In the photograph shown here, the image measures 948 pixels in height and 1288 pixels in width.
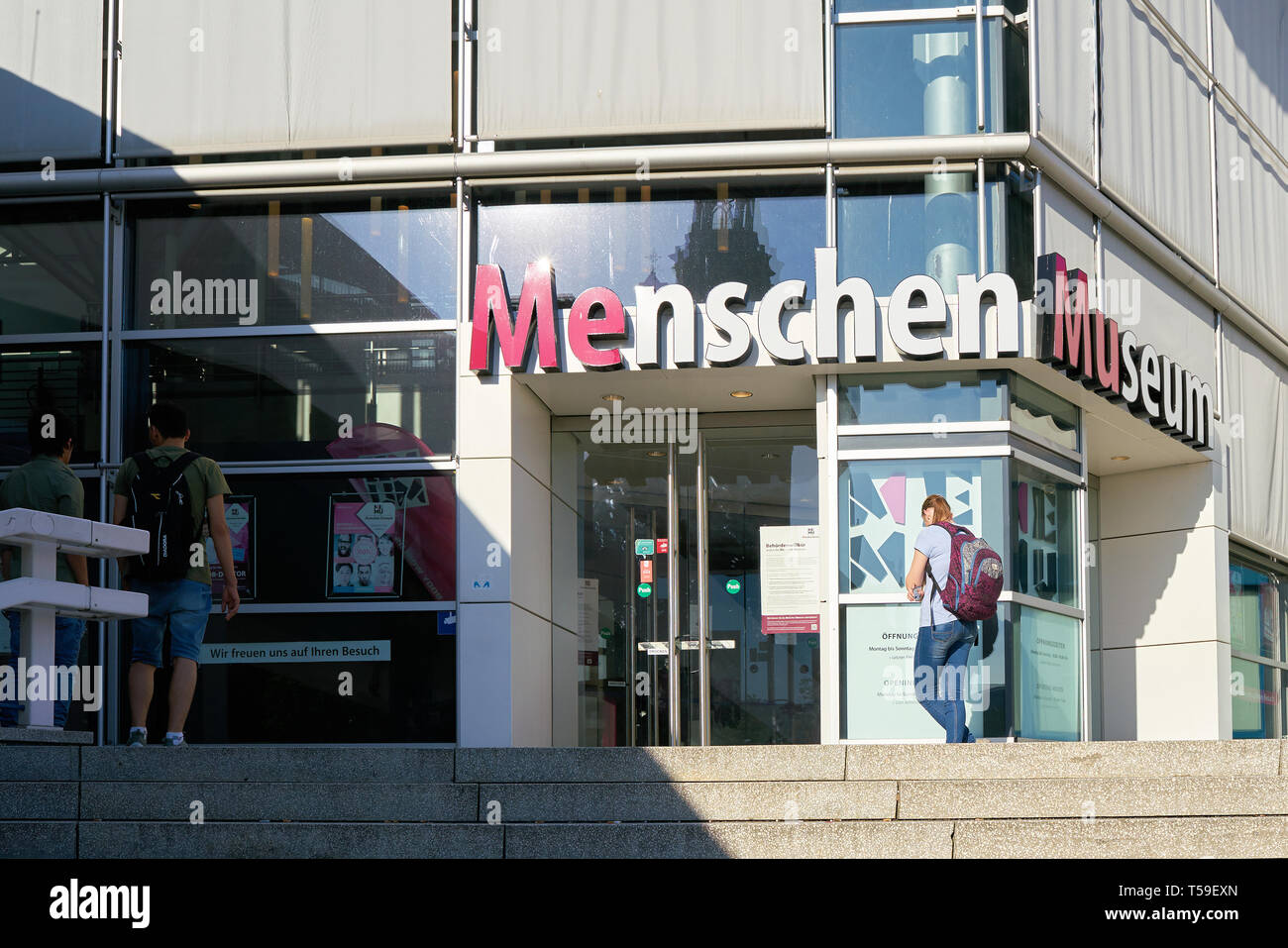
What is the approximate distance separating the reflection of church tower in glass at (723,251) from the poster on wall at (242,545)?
3960mm

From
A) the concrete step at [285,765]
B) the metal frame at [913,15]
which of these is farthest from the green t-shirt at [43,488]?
the metal frame at [913,15]

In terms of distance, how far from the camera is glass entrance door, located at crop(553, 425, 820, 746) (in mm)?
14078

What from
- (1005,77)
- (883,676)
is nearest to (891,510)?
(883,676)

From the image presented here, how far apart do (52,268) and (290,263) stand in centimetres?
203

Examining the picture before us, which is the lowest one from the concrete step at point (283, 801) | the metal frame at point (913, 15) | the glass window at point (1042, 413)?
the concrete step at point (283, 801)

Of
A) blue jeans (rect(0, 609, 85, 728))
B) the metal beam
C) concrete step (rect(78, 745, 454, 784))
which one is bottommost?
concrete step (rect(78, 745, 454, 784))

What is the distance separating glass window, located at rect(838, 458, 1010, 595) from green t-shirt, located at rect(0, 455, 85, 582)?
6.02m

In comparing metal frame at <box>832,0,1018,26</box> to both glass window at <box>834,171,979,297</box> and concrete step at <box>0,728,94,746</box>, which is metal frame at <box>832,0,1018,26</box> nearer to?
glass window at <box>834,171,979,297</box>

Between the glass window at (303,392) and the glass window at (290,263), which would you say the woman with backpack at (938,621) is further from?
the glass window at (290,263)

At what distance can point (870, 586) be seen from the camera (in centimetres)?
1301

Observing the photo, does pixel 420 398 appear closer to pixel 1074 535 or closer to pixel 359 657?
pixel 359 657

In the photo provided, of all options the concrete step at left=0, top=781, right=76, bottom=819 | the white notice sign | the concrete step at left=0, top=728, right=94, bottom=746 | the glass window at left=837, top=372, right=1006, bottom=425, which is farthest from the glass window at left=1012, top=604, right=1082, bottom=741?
the concrete step at left=0, top=781, right=76, bottom=819

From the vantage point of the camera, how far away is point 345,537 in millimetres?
13195

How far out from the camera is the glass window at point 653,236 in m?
13.3
